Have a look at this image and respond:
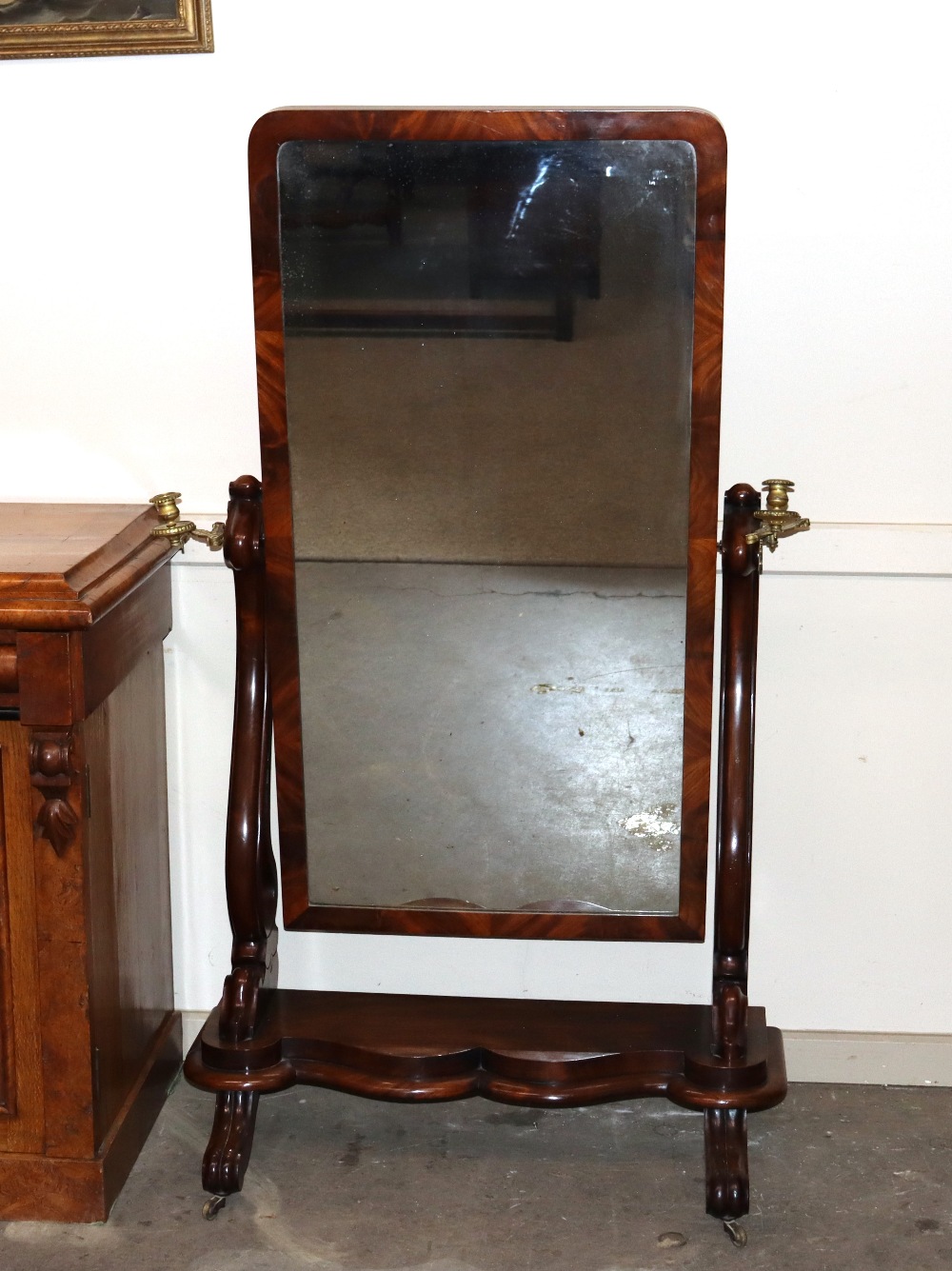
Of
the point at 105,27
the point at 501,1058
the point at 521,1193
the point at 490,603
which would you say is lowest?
the point at 521,1193

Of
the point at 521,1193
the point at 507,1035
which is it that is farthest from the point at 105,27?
the point at 521,1193

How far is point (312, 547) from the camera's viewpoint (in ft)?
6.47

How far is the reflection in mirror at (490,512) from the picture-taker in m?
1.83

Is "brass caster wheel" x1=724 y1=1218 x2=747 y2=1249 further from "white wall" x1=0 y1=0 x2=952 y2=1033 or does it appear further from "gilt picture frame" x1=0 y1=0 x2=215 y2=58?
"gilt picture frame" x1=0 y1=0 x2=215 y2=58

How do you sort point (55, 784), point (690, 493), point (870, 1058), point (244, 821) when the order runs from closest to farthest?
point (55, 784), point (690, 493), point (244, 821), point (870, 1058)

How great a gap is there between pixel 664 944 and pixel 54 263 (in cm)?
145

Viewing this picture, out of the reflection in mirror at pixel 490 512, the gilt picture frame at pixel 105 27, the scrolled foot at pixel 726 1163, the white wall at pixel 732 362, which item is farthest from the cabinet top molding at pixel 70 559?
the scrolled foot at pixel 726 1163

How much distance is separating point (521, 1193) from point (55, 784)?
0.90m

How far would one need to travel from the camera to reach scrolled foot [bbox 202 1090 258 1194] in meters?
1.98

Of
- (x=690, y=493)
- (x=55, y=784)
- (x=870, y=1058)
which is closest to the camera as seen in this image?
(x=55, y=784)

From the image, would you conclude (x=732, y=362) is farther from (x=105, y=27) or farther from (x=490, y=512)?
(x=105, y=27)

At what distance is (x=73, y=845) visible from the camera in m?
1.84

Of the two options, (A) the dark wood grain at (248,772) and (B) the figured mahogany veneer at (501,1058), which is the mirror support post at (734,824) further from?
(A) the dark wood grain at (248,772)

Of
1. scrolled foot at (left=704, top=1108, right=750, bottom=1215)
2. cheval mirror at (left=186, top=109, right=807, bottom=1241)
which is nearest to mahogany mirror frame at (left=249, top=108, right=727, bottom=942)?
cheval mirror at (left=186, top=109, right=807, bottom=1241)
